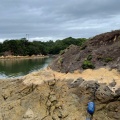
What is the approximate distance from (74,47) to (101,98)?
6216 mm

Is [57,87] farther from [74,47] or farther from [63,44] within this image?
[63,44]

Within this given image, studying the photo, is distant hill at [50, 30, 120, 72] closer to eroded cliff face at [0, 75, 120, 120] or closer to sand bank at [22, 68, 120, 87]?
sand bank at [22, 68, 120, 87]

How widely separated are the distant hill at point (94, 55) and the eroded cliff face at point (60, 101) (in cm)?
168

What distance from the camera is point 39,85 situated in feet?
44.7

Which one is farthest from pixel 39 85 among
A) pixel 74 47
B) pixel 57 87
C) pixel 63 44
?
pixel 63 44

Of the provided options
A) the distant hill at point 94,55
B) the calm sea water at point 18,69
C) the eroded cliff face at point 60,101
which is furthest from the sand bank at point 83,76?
the calm sea water at point 18,69

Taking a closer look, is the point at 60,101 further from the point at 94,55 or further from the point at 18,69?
the point at 18,69

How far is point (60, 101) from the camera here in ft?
42.2

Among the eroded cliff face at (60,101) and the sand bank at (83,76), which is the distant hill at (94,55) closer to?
the sand bank at (83,76)

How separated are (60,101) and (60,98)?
19 cm

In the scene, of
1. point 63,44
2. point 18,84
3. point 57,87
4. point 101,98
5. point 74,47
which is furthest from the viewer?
point 63,44

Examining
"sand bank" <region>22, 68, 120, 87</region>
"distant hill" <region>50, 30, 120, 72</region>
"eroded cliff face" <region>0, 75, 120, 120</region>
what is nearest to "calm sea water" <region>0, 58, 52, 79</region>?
"distant hill" <region>50, 30, 120, 72</region>

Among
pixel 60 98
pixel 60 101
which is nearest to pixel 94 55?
pixel 60 98

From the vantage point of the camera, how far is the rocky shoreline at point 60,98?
1194 centimetres
